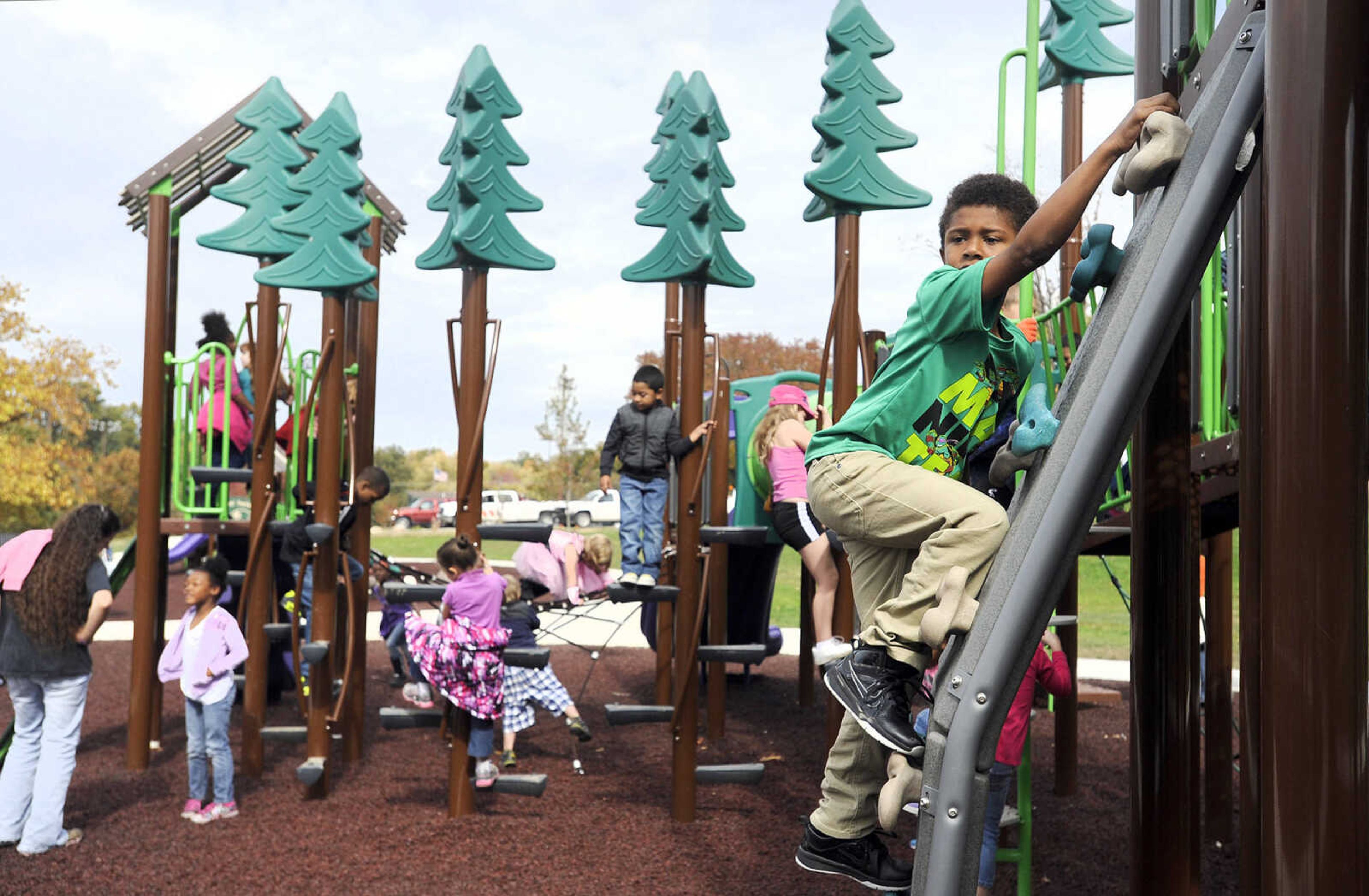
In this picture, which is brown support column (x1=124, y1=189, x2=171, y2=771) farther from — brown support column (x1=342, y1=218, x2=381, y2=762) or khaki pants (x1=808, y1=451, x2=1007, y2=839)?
khaki pants (x1=808, y1=451, x2=1007, y2=839)

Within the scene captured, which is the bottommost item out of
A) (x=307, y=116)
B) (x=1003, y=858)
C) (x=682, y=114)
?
(x=1003, y=858)

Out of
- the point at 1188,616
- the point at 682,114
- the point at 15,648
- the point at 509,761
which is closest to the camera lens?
the point at 1188,616

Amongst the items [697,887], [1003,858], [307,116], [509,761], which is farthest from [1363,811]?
[307,116]

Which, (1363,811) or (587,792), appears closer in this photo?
(1363,811)

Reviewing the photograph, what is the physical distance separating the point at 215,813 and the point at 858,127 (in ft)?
16.4

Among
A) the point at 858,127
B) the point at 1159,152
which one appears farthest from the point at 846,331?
the point at 1159,152

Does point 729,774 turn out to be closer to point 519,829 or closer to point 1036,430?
point 519,829

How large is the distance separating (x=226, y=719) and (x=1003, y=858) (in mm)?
4252

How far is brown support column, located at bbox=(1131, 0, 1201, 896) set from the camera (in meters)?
2.58

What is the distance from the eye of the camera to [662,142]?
292 inches

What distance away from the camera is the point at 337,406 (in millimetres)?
6707

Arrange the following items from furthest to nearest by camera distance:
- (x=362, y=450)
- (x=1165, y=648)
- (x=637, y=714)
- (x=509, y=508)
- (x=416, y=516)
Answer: (x=416, y=516), (x=509, y=508), (x=362, y=450), (x=637, y=714), (x=1165, y=648)

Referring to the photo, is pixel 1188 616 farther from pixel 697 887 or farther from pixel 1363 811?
pixel 697 887

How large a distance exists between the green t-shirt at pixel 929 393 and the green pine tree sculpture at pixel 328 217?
14.6 ft
